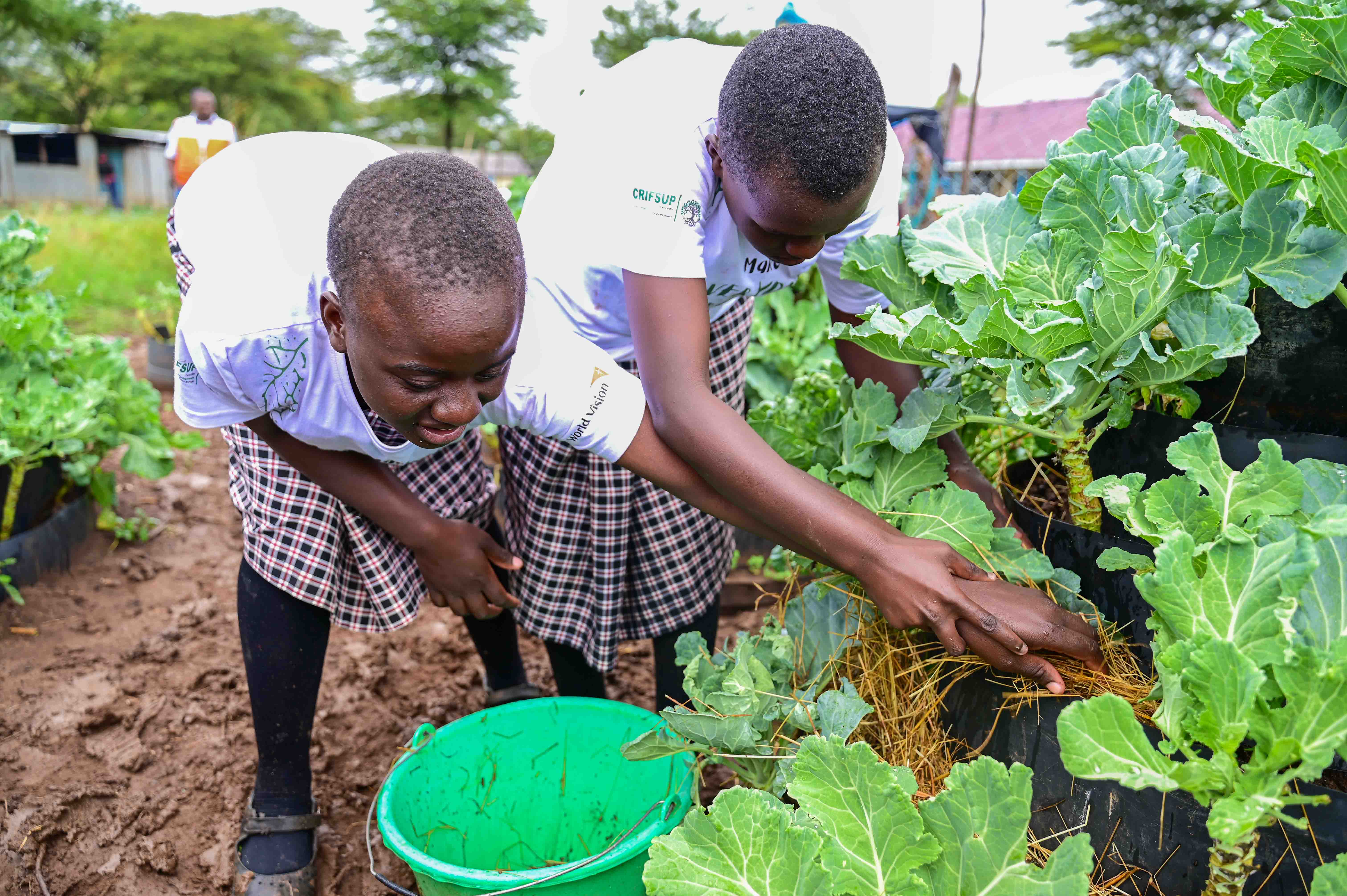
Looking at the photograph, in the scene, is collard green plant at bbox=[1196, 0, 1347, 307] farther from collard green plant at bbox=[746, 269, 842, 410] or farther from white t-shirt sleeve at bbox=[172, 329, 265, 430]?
collard green plant at bbox=[746, 269, 842, 410]

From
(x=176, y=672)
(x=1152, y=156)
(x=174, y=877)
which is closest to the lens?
(x=1152, y=156)

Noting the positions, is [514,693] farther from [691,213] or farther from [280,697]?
[691,213]

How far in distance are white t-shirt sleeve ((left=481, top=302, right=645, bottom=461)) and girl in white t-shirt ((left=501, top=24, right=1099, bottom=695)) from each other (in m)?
0.06

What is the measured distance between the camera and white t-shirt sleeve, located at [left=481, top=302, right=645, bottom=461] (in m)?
1.58

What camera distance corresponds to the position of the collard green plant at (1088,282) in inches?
44.6

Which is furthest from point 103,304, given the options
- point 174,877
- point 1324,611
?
point 1324,611

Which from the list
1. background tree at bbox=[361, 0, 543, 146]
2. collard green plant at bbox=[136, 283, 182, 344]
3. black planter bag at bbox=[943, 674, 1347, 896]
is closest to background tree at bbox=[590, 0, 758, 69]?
background tree at bbox=[361, 0, 543, 146]

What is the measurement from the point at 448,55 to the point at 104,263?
19.1 metres

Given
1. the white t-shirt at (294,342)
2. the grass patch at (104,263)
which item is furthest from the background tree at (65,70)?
the white t-shirt at (294,342)

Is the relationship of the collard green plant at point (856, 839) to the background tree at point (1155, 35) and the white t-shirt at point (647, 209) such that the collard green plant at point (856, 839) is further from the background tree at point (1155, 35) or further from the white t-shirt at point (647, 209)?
the background tree at point (1155, 35)

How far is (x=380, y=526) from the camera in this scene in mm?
1807

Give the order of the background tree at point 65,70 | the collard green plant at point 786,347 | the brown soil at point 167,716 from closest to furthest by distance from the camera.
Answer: the brown soil at point 167,716 → the collard green plant at point 786,347 → the background tree at point 65,70

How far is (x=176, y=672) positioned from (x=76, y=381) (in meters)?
1.25

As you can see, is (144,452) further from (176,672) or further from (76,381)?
(176,672)
